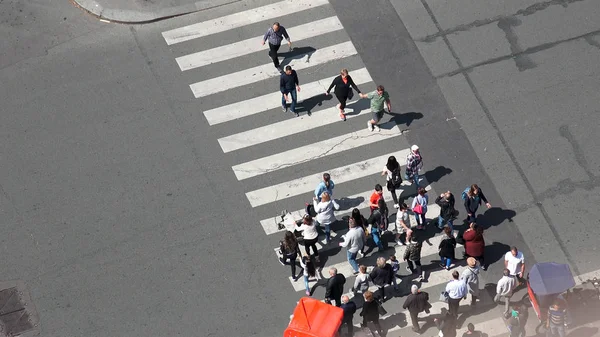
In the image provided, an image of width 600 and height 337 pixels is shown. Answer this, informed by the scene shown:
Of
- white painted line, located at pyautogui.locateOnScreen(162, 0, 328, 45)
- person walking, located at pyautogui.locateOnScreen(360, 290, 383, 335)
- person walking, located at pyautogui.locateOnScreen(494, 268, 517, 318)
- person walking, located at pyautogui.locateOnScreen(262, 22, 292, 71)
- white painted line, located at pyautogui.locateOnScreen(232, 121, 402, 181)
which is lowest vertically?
person walking, located at pyautogui.locateOnScreen(494, 268, 517, 318)

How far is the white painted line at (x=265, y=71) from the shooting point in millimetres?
27188

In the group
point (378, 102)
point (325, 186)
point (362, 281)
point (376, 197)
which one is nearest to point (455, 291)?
point (362, 281)

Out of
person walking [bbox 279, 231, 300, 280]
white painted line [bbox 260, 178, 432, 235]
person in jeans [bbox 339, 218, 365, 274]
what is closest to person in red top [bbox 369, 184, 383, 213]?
white painted line [bbox 260, 178, 432, 235]

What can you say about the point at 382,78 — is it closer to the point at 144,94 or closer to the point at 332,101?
the point at 332,101

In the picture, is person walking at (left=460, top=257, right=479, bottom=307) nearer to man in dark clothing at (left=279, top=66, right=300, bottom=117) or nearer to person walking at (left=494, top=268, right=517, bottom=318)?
person walking at (left=494, top=268, right=517, bottom=318)

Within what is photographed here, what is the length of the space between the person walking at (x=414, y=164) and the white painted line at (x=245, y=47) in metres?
4.81

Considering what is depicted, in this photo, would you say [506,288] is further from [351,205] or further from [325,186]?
[325,186]

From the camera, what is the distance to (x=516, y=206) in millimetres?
25000

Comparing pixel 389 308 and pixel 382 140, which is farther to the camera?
pixel 382 140

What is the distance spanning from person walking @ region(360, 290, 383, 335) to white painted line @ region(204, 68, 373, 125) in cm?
637

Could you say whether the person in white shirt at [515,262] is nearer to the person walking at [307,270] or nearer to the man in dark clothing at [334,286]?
the man in dark clothing at [334,286]

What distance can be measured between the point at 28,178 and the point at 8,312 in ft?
11.4

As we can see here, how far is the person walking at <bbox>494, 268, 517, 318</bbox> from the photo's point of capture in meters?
23.0

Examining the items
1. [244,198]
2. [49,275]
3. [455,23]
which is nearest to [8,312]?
[49,275]
